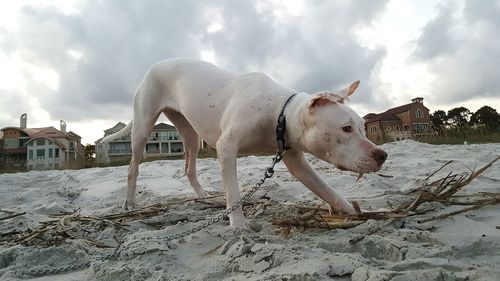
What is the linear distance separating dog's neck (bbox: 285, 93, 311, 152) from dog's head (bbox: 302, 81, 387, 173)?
0.21 ft

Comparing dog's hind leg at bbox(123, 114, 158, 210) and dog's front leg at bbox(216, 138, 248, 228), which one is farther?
dog's hind leg at bbox(123, 114, 158, 210)

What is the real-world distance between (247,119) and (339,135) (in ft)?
2.37

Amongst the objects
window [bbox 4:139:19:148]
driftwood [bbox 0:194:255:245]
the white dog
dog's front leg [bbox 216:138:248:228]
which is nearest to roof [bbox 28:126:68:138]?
window [bbox 4:139:19:148]

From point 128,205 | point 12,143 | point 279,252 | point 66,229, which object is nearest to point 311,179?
point 279,252

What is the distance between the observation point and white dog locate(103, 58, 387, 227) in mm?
2191

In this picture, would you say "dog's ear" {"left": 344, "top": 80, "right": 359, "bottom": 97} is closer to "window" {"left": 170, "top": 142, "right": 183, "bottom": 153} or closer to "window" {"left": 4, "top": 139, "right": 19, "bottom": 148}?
"window" {"left": 4, "top": 139, "right": 19, "bottom": 148}

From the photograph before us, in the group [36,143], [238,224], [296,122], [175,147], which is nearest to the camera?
[238,224]

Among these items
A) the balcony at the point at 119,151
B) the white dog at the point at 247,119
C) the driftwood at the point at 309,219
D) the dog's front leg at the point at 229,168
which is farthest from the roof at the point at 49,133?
the dog's front leg at the point at 229,168

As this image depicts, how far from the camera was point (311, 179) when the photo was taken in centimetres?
291

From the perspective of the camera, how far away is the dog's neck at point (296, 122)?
2.39 meters

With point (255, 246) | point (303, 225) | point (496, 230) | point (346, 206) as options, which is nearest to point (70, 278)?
point (255, 246)

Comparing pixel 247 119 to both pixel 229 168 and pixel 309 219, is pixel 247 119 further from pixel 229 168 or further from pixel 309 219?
pixel 309 219

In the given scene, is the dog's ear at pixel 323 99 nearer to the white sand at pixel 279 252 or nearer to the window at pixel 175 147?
the white sand at pixel 279 252

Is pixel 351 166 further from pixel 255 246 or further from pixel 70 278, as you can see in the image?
pixel 70 278
